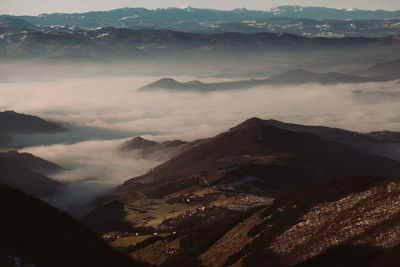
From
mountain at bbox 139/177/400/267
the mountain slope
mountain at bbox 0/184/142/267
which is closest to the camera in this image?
mountain at bbox 0/184/142/267

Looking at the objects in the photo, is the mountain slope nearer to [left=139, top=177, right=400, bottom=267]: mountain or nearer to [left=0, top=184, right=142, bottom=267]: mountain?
[left=139, top=177, right=400, bottom=267]: mountain

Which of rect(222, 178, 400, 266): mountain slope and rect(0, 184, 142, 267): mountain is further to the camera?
rect(222, 178, 400, 266): mountain slope

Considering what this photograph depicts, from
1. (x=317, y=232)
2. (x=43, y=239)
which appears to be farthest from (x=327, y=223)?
(x=43, y=239)

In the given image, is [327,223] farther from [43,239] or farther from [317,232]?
[43,239]

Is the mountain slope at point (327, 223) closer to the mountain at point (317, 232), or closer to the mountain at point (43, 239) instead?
the mountain at point (317, 232)

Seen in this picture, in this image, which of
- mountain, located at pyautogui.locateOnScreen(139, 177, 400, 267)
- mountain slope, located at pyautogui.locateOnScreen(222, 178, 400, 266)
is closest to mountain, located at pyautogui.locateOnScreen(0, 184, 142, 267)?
mountain slope, located at pyautogui.locateOnScreen(222, 178, 400, 266)

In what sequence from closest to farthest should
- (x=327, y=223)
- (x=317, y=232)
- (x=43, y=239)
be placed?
(x=43, y=239) → (x=317, y=232) → (x=327, y=223)

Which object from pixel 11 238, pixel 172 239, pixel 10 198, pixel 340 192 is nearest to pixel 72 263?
pixel 11 238

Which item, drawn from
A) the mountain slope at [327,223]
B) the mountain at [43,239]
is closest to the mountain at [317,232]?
the mountain slope at [327,223]
